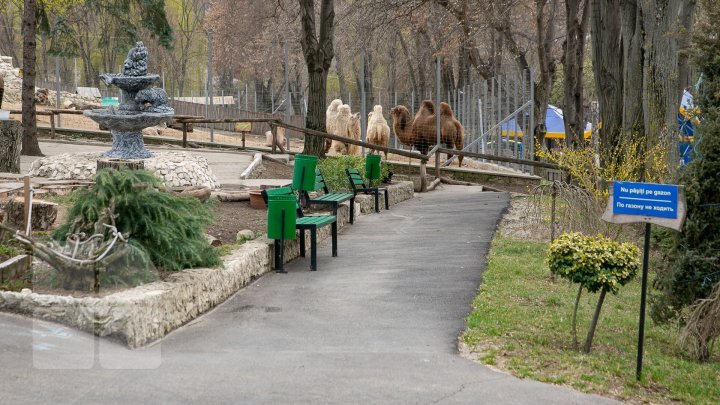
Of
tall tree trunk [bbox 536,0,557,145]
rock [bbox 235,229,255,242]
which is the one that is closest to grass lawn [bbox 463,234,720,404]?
rock [bbox 235,229,255,242]

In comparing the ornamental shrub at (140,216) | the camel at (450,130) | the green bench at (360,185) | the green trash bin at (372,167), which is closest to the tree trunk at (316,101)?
the camel at (450,130)

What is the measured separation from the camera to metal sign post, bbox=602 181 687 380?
833 cm

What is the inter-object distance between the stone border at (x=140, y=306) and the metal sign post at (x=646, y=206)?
3862 millimetres

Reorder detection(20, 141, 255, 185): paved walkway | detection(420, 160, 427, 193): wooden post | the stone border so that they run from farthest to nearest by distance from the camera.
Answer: detection(420, 160, 427, 193): wooden post
detection(20, 141, 255, 185): paved walkway
the stone border

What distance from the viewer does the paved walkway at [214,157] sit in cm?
2306

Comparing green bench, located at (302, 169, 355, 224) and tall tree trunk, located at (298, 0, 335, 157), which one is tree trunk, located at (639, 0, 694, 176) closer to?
green bench, located at (302, 169, 355, 224)

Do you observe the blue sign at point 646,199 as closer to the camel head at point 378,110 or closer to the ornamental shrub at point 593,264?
the ornamental shrub at point 593,264

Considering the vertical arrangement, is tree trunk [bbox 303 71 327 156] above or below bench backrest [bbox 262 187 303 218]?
above

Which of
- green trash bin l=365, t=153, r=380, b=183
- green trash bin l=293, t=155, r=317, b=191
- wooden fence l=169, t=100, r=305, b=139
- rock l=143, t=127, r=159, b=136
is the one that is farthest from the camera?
wooden fence l=169, t=100, r=305, b=139

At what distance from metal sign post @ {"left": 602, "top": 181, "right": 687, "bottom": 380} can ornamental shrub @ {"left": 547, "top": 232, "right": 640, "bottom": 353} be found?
560 millimetres

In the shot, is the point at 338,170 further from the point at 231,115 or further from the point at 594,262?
the point at 231,115

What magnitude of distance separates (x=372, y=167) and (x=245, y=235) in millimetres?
6747

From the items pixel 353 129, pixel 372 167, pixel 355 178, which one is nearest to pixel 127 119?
pixel 355 178

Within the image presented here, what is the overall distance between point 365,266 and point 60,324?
5176 mm
